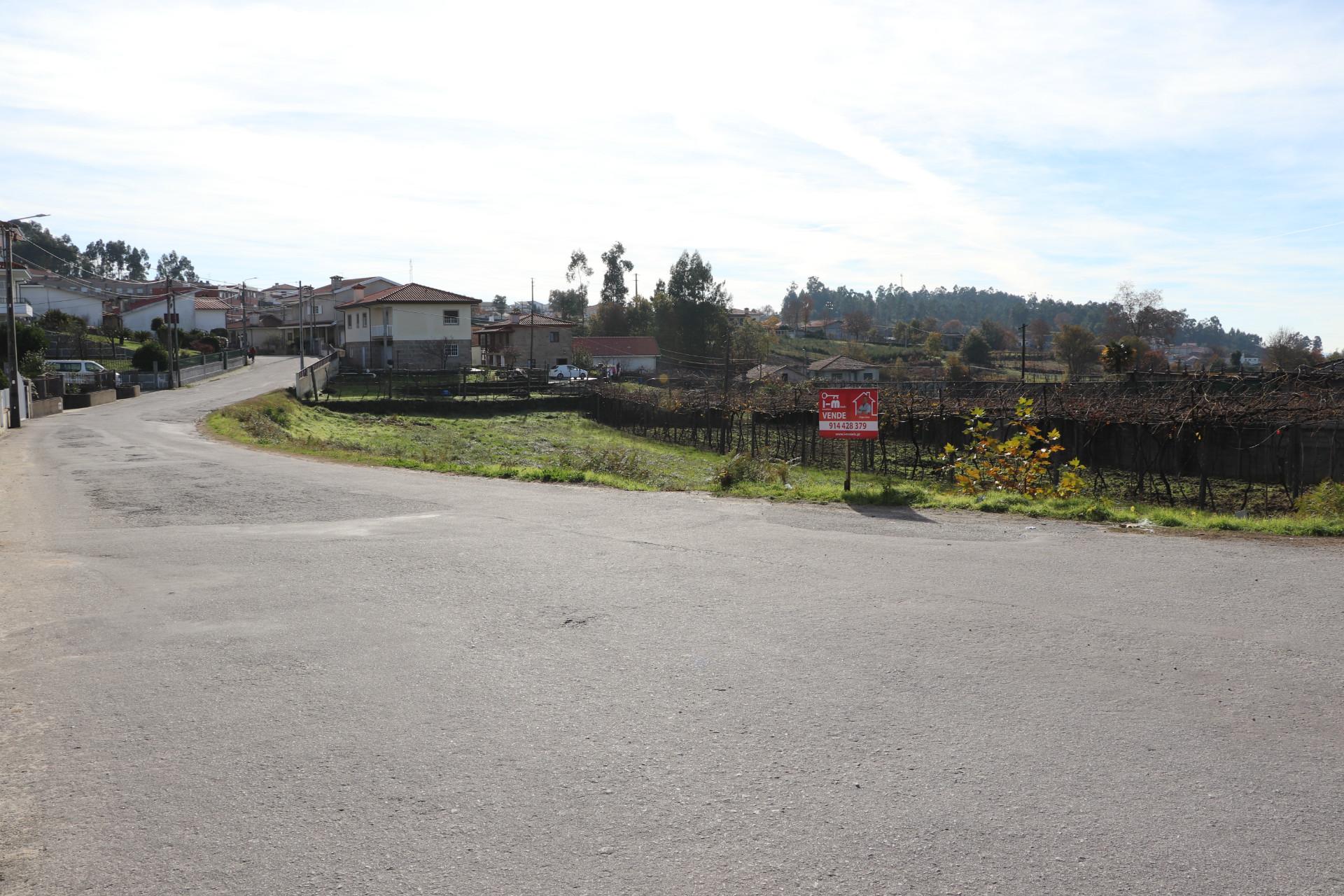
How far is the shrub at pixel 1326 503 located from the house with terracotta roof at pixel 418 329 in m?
61.0

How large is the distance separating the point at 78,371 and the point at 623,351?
56.2m

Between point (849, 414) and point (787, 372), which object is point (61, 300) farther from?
point (849, 414)

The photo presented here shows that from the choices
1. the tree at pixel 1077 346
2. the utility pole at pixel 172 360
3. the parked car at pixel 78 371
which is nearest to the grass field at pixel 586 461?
the utility pole at pixel 172 360

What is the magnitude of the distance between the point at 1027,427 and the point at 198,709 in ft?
49.1

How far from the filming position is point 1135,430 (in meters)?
25.7

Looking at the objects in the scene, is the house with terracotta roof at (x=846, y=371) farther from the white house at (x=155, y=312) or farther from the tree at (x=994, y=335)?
the white house at (x=155, y=312)

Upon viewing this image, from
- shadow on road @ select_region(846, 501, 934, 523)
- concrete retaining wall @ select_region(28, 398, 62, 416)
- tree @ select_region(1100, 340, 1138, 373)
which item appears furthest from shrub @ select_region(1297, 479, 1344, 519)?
tree @ select_region(1100, 340, 1138, 373)

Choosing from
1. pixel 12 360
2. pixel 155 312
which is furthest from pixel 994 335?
pixel 12 360

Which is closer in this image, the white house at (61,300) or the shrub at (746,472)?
the shrub at (746,472)

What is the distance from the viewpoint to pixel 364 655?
22.8 feet

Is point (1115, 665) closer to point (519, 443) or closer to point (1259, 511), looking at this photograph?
point (1259, 511)

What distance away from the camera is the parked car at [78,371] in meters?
47.5

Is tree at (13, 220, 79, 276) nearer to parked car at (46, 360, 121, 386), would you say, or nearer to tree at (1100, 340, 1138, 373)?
parked car at (46, 360, 121, 386)

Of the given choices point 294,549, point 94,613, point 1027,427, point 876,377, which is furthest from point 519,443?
point 876,377
